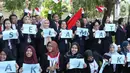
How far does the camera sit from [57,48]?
302 inches

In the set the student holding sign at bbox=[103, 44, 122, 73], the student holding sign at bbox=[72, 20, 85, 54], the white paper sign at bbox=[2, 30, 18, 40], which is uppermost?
the white paper sign at bbox=[2, 30, 18, 40]

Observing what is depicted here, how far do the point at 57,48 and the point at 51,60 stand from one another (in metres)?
0.33

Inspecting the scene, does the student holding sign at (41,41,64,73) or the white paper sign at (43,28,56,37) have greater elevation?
the white paper sign at (43,28,56,37)

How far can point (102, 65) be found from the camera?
7996 mm

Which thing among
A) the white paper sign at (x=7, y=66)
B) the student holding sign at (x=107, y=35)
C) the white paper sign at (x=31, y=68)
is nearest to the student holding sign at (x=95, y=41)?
the student holding sign at (x=107, y=35)

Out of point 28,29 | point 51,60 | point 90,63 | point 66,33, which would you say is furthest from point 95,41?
point 51,60

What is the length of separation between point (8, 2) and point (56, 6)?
587cm

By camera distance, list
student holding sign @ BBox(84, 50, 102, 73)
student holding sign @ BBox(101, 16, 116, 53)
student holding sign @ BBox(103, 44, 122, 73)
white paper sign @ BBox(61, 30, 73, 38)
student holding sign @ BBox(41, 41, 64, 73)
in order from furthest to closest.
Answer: student holding sign @ BBox(101, 16, 116, 53) → white paper sign @ BBox(61, 30, 73, 38) → student holding sign @ BBox(103, 44, 122, 73) → student holding sign @ BBox(84, 50, 102, 73) → student holding sign @ BBox(41, 41, 64, 73)

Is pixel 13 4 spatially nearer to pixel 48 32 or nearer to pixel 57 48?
pixel 48 32

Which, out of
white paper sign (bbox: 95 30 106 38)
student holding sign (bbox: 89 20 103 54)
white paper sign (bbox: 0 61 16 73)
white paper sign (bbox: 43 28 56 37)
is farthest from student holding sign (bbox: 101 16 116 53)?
white paper sign (bbox: 0 61 16 73)

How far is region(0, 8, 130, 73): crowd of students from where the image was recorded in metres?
7.50

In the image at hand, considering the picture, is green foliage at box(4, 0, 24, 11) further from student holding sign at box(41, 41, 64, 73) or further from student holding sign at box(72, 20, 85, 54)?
student holding sign at box(41, 41, 64, 73)

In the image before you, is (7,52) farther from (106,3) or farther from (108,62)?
(106,3)

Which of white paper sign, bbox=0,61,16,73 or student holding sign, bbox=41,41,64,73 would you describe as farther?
student holding sign, bbox=41,41,64,73
